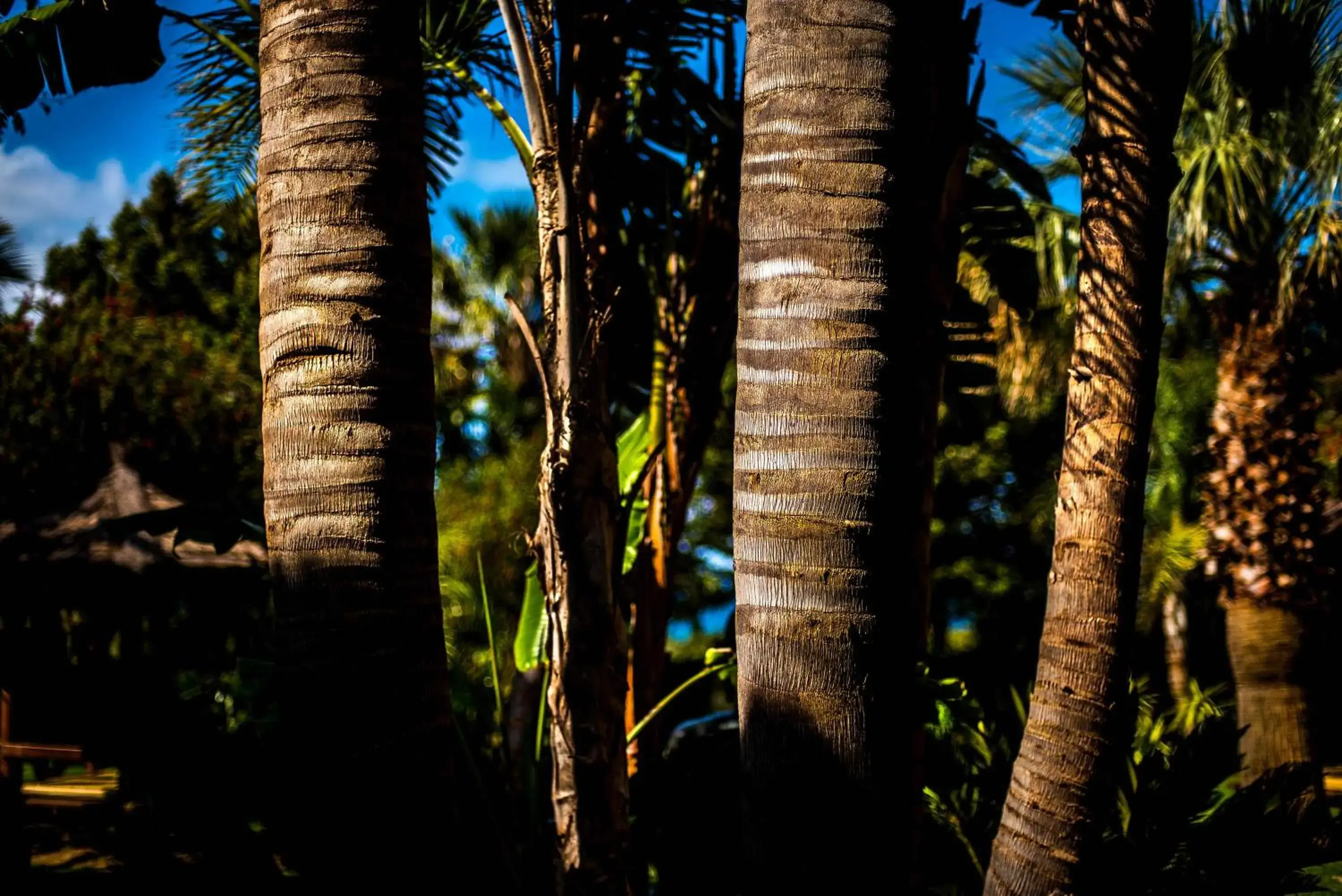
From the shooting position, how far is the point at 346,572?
229 cm

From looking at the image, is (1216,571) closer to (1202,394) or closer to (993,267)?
(993,267)

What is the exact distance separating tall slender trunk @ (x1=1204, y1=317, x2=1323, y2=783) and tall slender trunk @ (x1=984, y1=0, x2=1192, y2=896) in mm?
6084

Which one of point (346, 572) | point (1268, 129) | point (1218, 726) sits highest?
point (1268, 129)

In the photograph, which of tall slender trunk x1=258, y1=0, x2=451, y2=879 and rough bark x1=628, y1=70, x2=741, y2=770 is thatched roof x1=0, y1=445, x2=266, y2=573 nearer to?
rough bark x1=628, y1=70, x2=741, y2=770

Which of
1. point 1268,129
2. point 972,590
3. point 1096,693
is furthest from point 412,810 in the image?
point 972,590

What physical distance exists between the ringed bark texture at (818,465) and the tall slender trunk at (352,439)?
791 millimetres

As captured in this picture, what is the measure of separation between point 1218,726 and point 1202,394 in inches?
390

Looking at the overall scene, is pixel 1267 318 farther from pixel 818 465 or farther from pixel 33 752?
pixel 33 752

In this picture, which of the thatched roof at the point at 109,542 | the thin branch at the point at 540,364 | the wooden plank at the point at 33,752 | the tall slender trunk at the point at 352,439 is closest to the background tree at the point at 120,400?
the thatched roof at the point at 109,542

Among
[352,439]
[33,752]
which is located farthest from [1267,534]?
[33,752]

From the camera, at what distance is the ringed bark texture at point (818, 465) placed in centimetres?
215

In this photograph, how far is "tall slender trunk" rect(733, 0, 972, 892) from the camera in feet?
7.05

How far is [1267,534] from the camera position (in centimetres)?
816

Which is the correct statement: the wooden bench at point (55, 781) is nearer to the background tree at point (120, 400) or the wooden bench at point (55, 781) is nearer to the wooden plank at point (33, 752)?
the wooden plank at point (33, 752)
